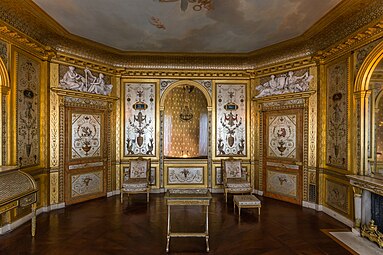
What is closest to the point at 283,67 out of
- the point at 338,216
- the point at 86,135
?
the point at 338,216

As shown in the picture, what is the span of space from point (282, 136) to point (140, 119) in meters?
4.05

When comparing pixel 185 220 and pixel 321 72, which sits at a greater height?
pixel 321 72

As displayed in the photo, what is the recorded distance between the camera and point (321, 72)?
575 centimetres

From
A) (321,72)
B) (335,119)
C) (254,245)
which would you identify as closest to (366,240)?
(254,245)

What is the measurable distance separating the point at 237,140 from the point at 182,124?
6.33 ft

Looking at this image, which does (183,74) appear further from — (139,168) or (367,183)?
(367,183)

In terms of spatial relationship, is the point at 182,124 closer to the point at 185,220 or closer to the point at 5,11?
the point at 185,220

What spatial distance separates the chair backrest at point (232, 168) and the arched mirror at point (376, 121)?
10.5 ft

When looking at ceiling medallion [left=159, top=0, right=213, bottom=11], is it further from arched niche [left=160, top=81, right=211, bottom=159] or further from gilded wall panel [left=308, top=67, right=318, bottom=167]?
arched niche [left=160, top=81, right=211, bottom=159]

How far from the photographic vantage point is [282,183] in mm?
6457

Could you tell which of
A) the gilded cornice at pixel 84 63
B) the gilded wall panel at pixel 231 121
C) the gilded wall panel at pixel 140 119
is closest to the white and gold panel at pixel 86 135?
the gilded wall panel at pixel 140 119

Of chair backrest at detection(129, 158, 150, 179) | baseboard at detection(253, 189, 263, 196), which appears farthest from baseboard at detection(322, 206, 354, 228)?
chair backrest at detection(129, 158, 150, 179)

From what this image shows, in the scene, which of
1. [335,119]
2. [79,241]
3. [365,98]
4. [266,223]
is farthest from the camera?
[335,119]

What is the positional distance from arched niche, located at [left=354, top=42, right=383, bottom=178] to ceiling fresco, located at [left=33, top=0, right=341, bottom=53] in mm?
1469
